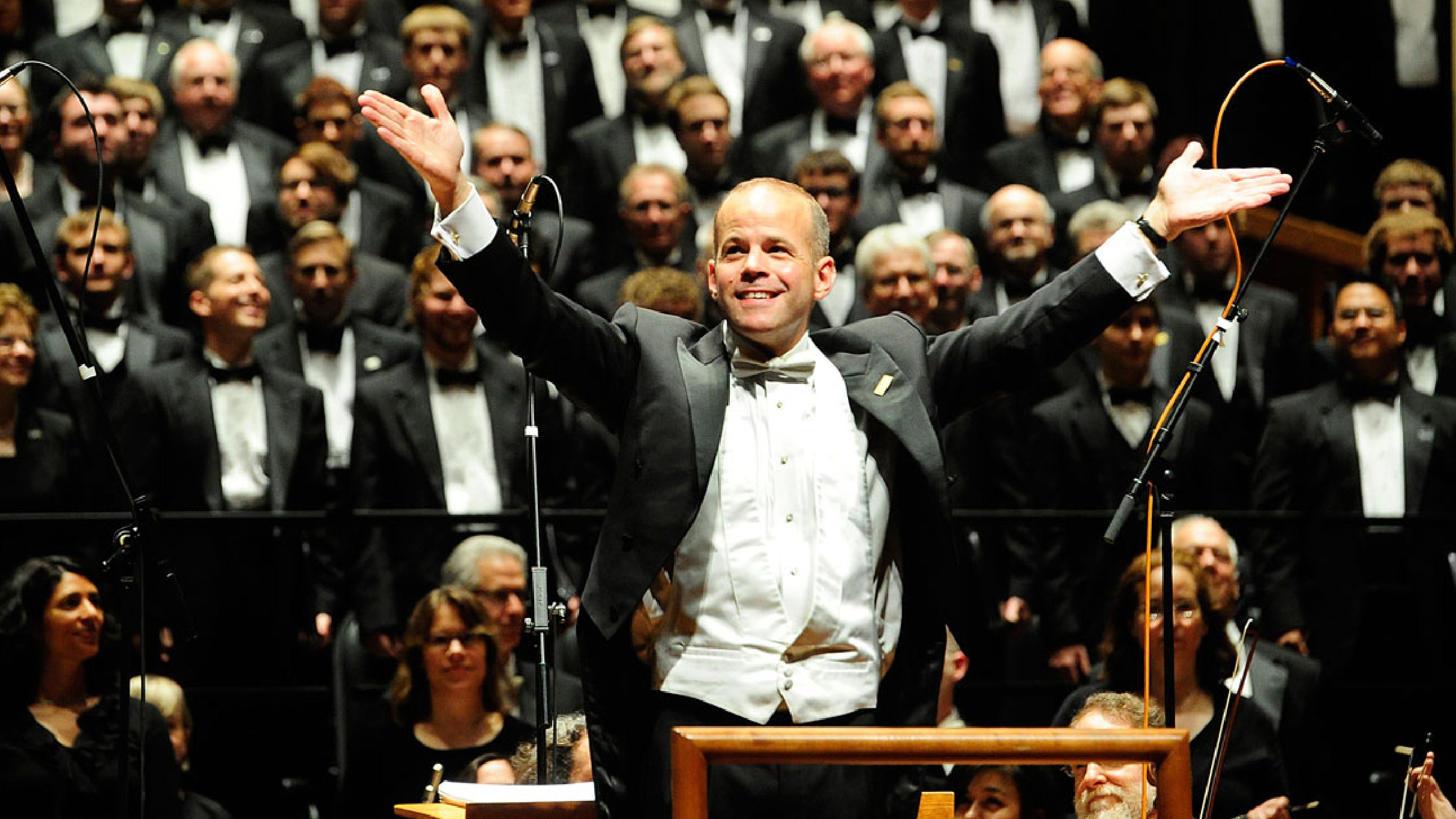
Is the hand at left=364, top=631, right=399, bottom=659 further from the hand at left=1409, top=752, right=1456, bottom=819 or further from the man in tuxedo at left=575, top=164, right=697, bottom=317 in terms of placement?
the hand at left=1409, top=752, right=1456, bottom=819

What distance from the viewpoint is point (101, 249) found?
5.15m

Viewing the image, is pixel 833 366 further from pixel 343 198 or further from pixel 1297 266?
pixel 1297 266

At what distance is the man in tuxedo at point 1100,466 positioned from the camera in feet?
15.6

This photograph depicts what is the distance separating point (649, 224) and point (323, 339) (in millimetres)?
1007

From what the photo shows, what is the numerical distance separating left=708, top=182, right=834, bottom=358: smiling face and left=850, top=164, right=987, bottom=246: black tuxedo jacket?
3.31 metres

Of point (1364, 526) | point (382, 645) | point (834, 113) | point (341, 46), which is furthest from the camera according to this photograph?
point (341, 46)

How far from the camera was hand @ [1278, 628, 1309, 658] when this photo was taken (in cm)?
473

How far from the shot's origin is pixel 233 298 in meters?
4.98

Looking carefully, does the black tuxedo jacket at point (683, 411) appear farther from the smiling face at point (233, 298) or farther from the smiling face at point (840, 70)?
the smiling face at point (840, 70)

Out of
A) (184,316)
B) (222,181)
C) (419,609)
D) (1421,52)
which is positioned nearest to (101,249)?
(184,316)

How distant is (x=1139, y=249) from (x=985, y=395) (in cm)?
28

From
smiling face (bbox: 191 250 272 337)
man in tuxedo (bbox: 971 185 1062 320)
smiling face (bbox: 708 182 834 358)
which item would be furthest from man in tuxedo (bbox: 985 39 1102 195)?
smiling face (bbox: 708 182 834 358)

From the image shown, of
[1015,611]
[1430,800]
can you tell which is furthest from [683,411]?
[1015,611]

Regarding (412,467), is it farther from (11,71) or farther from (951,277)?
(11,71)
